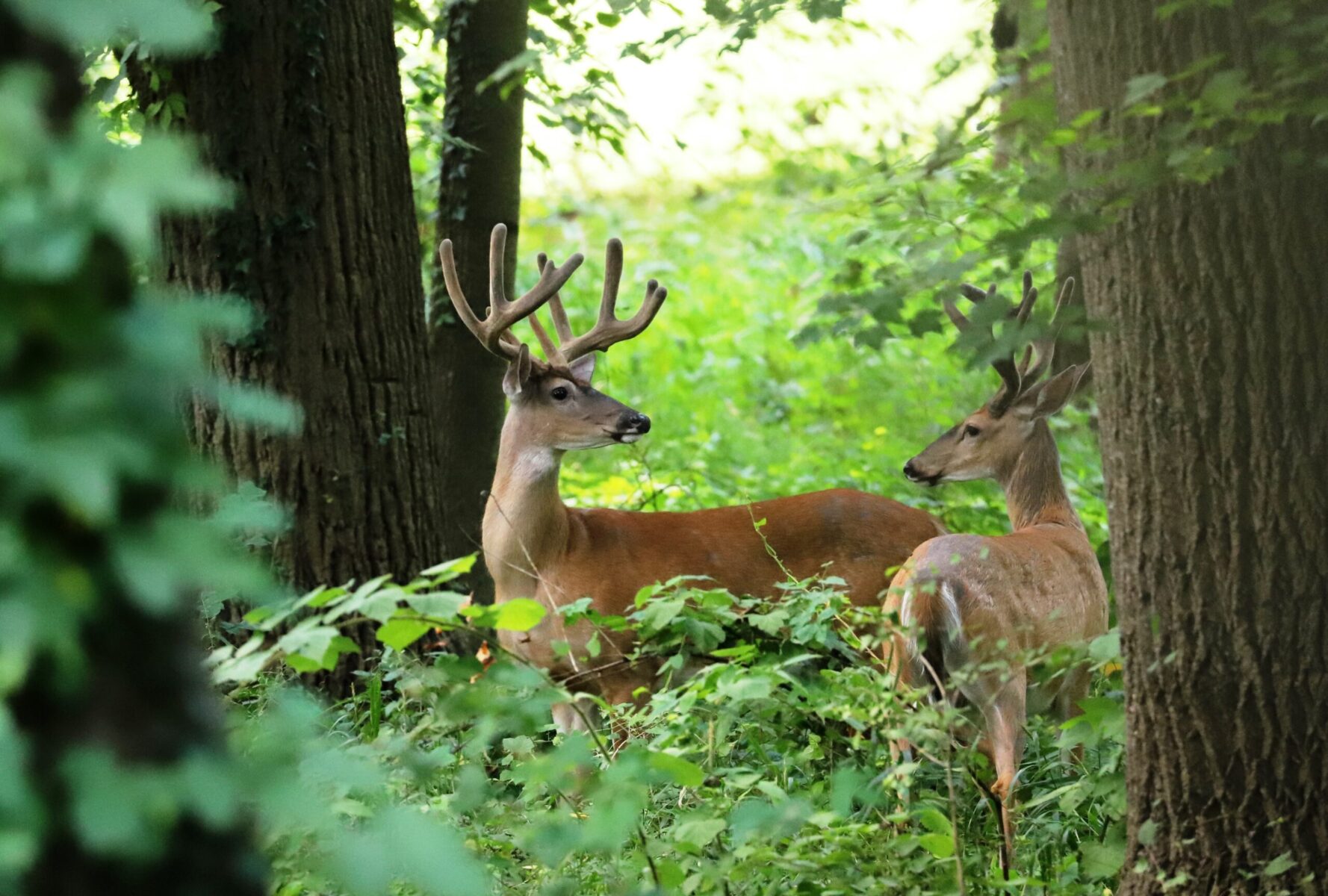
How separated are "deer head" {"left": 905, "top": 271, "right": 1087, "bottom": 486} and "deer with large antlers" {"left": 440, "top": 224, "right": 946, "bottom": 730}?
0.26 metres

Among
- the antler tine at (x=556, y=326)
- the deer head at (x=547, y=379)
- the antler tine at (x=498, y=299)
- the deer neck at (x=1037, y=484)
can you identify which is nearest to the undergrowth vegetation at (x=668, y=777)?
the deer neck at (x=1037, y=484)

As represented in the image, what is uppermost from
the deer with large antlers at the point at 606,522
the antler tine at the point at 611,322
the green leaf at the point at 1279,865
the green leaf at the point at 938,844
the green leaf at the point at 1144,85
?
the green leaf at the point at 1144,85

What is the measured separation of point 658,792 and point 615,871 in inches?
31.6

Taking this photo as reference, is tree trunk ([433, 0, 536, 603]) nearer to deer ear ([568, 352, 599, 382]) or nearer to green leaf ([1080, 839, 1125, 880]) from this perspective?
deer ear ([568, 352, 599, 382])

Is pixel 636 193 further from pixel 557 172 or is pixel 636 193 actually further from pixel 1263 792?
pixel 1263 792

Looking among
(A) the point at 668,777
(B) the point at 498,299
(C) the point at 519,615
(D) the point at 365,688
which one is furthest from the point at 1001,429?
(C) the point at 519,615

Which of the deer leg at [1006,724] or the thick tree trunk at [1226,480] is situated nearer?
the thick tree trunk at [1226,480]

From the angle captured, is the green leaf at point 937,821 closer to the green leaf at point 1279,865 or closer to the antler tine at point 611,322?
the green leaf at point 1279,865

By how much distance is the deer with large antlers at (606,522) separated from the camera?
6.46m

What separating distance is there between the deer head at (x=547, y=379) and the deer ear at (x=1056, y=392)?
1.81m

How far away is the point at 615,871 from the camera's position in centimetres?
302

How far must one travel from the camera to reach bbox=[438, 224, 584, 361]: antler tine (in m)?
6.34

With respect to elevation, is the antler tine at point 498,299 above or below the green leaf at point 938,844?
above

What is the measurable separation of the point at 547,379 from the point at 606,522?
72 centimetres
